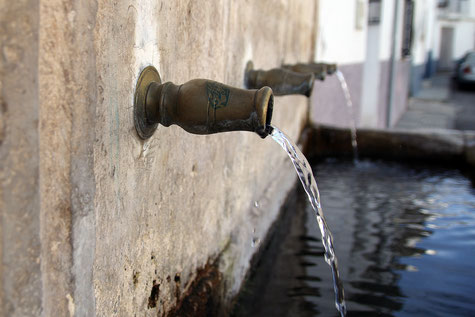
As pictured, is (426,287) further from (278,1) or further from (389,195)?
(278,1)

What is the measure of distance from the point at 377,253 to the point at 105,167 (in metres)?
2.00

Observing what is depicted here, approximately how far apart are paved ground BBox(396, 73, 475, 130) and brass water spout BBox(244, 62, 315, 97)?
865 cm

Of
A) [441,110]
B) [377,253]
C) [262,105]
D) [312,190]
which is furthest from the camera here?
[441,110]

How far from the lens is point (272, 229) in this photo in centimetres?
295

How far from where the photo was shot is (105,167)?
1.12m

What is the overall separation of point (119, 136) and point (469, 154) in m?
3.99

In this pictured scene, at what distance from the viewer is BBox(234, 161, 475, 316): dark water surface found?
7.38ft

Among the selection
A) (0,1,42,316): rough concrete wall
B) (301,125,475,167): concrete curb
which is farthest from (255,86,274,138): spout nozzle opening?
(301,125,475,167): concrete curb

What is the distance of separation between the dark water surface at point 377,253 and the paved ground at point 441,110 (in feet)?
23.6

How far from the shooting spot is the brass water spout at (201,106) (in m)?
1.26

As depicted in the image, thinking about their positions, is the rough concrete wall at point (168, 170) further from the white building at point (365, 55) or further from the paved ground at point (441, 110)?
the paved ground at point (441, 110)

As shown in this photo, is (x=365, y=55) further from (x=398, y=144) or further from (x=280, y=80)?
(x=280, y=80)

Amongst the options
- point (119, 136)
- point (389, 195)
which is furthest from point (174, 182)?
point (389, 195)

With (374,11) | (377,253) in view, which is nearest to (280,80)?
(377,253)
